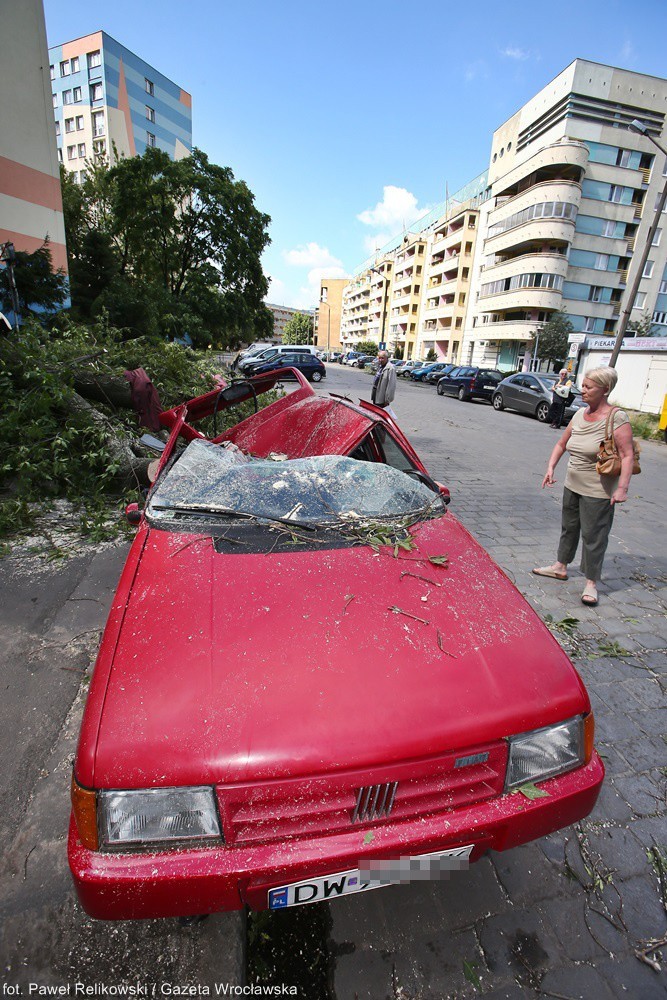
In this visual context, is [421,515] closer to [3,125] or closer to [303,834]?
[303,834]

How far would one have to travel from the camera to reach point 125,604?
171 centimetres

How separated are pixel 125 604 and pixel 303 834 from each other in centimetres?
99

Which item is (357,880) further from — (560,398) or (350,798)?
(560,398)

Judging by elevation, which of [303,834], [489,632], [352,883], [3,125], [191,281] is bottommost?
[352,883]

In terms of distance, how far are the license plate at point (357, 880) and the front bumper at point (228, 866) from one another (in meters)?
0.03

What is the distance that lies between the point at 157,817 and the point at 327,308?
5207 inches

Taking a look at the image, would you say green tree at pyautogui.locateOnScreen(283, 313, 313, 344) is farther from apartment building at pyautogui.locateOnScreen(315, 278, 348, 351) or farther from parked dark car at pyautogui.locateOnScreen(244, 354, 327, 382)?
parked dark car at pyautogui.locateOnScreen(244, 354, 327, 382)

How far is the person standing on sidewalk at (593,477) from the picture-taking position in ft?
11.4

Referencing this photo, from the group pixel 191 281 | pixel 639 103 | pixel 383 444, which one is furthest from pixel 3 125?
pixel 639 103

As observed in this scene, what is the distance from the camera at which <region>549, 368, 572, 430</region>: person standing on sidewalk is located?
14748 mm

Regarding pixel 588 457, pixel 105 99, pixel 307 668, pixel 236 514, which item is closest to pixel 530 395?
pixel 588 457

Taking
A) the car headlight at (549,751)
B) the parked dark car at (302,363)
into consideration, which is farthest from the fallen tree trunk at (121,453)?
the parked dark car at (302,363)

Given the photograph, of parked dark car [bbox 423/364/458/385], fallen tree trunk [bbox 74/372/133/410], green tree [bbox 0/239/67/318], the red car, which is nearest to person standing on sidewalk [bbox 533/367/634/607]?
the red car

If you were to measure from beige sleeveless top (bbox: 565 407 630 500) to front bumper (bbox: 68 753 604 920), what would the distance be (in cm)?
301
